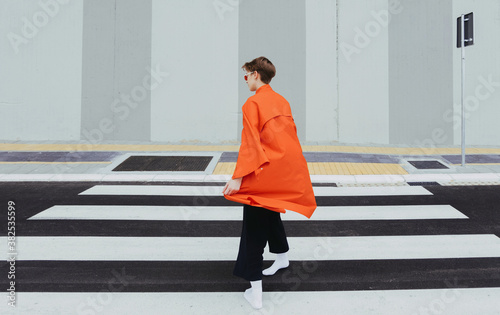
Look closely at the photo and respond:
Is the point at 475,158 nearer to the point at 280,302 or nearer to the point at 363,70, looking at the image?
the point at 363,70

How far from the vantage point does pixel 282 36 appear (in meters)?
11.3

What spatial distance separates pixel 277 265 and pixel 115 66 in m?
9.27

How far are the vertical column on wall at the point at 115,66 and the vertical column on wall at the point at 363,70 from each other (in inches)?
209

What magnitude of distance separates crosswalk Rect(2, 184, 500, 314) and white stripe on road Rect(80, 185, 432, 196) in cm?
65

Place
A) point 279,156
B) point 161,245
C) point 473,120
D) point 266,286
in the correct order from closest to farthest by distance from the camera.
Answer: point 279,156 → point 266,286 → point 161,245 → point 473,120

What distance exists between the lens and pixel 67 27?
11227 mm

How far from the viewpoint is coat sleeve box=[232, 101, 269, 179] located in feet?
9.48

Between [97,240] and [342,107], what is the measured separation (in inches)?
333

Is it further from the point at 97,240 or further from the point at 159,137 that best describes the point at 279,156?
the point at 159,137

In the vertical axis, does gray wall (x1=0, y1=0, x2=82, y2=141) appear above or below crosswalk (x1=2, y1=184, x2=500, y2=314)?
above

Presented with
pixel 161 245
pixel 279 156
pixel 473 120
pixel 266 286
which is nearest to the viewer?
pixel 279 156

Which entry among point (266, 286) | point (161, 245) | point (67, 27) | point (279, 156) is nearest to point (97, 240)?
point (161, 245)

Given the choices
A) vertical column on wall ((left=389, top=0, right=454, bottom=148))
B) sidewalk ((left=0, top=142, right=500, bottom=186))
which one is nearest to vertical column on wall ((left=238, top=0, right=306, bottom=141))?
sidewalk ((left=0, top=142, right=500, bottom=186))

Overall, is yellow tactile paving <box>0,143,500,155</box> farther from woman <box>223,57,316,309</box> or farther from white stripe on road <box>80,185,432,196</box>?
woman <box>223,57,316,309</box>
